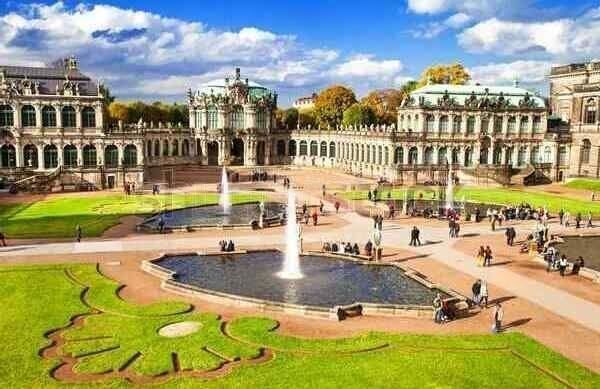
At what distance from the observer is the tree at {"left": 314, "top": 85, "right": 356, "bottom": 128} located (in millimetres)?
162000

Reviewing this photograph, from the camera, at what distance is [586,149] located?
4343 inches

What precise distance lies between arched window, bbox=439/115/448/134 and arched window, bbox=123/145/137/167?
57.7 m

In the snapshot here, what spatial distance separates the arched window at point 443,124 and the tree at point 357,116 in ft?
107

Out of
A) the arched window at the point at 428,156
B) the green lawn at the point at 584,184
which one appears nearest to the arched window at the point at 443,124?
the arched window at the point at 428,156

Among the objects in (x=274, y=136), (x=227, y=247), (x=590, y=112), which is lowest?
(x=227, y=247)

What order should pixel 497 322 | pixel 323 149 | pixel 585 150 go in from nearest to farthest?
pixel 497 322 < pixel 585 150 < pixel 323 149

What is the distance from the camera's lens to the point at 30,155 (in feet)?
329

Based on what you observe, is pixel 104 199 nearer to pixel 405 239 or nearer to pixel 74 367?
pixel 405 239

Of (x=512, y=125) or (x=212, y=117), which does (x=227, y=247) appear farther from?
(x=212, y=117)

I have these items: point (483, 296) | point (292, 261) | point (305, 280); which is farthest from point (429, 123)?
point (483, 296)

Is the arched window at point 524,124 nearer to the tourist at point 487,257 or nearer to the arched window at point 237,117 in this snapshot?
the arched window at point 237,117

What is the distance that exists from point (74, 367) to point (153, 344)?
3.93 meters

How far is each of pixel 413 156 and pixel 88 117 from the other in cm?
5969

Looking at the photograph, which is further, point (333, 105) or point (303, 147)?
point (333, 105)
